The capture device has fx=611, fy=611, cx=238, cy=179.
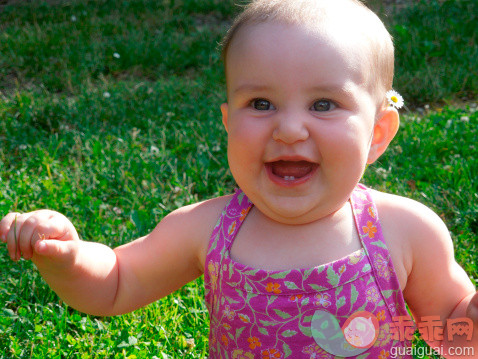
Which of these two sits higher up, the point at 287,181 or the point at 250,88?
the point at 250,88

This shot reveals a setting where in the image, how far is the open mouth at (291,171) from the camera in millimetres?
1543

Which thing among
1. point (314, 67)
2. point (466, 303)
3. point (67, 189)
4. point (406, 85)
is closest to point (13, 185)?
point (67, 189)

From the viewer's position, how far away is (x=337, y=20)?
1.55 m

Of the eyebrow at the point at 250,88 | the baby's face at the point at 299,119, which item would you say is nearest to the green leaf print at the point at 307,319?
the baby's face at the point at 299,119

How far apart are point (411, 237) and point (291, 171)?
0.38m

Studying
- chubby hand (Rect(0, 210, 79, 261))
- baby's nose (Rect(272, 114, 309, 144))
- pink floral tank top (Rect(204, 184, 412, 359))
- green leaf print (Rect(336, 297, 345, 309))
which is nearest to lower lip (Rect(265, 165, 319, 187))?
baby's nose (Rect(272, 114, 309, 144))

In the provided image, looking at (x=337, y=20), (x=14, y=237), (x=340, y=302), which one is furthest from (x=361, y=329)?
(x=14, y=237)

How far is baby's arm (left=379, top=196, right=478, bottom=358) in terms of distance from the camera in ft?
5.35

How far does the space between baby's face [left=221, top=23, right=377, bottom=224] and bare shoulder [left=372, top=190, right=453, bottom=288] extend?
6.3 inches

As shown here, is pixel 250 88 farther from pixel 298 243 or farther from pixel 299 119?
pixel 298 243

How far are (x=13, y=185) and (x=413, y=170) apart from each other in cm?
196

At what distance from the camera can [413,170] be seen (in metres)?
3.06

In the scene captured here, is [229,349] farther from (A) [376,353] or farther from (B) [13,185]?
(B) [13,185]

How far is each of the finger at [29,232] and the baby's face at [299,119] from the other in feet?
1.71
